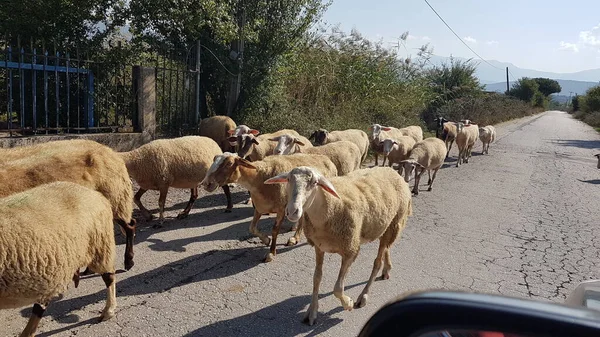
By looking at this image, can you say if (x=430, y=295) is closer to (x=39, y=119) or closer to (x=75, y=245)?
(x=75, y=245)

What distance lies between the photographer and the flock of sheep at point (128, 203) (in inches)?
128

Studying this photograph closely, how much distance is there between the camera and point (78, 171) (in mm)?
4984

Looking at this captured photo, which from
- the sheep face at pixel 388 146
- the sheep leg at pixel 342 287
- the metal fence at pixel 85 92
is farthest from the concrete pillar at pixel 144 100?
the sheep leg at pixel 342 287

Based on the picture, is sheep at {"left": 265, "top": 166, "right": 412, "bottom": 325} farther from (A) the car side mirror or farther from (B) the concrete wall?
(B) the concrete wall

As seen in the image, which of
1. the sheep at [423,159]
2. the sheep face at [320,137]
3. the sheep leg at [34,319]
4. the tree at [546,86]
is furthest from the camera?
the tree at [546,86]

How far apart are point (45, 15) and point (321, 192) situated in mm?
8373

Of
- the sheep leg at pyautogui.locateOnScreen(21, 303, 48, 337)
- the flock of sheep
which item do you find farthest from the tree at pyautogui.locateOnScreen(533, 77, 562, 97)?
the sheep leg at pyautogui.locateOnScreen(21, 303, 48, 337)

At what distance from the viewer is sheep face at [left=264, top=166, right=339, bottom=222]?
414 centimetres

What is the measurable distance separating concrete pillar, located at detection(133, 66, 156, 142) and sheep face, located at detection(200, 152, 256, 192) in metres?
4.37

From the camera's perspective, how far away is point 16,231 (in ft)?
10.4

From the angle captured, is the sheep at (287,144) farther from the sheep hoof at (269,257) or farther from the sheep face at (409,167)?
the sheep hoof at (269,257)

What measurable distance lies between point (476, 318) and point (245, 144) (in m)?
7.84

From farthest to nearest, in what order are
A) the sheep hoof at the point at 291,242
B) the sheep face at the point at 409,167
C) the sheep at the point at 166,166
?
the sheep face at the point at 409,167
the sheep at the point at 166,166
the sheep hoof at the point at 291,242

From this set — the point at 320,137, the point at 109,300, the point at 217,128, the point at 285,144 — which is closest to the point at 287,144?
the point at 285,144
